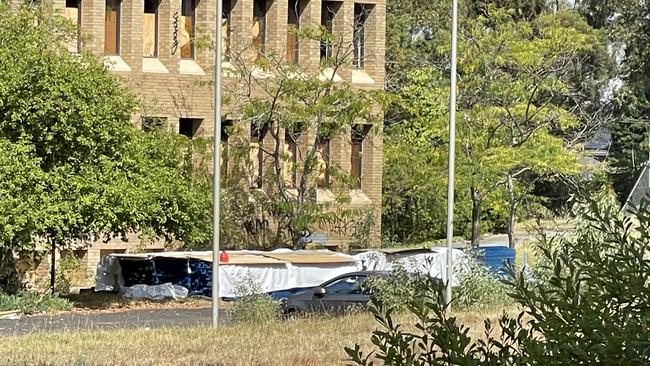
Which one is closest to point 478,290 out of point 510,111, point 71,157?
point 71,157

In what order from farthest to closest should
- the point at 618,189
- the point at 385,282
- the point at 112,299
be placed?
the point at 618,189 → the point at 112,299 → the point at 385,282

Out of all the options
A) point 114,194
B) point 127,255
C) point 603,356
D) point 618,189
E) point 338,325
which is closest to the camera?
point 603,356

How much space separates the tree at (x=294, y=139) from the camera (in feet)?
147

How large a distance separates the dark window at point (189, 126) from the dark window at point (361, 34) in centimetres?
709

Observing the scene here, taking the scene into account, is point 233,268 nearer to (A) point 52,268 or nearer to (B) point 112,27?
(A) point 52,268

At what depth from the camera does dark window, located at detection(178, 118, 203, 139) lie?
4631 cm

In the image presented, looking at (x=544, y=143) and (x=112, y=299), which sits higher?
(x=544, y=143)

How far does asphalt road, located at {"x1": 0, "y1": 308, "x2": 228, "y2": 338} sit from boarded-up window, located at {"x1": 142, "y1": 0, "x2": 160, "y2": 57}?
13.3 metres

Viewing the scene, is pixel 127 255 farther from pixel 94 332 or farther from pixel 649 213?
pixel 649 213

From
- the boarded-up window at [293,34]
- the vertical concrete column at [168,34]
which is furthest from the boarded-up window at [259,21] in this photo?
the vertical concrete column at [168,34]

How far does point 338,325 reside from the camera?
2264cm

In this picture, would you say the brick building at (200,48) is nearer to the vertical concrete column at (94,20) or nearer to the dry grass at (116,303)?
the vertical concrete column at (94,20)

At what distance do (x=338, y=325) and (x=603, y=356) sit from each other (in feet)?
56.4

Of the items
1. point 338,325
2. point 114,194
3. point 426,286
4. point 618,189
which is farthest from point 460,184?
point 426,286
